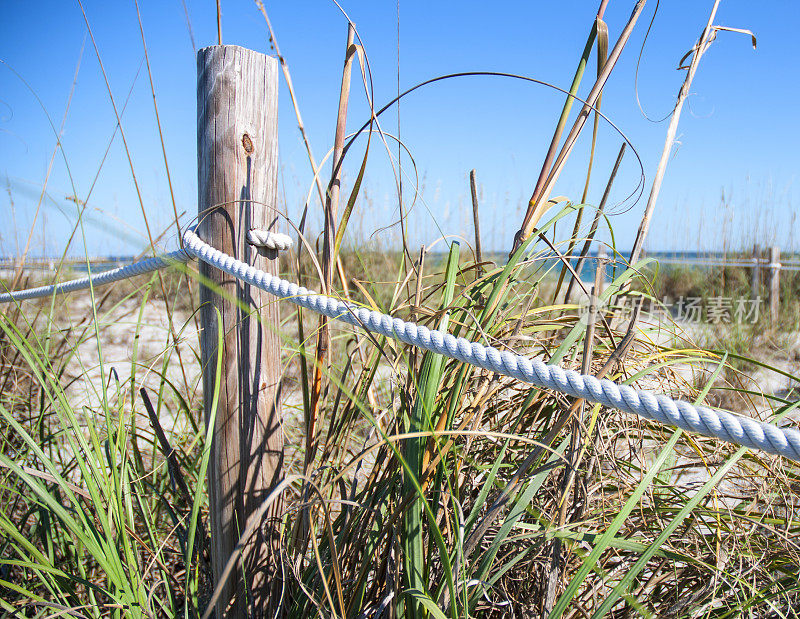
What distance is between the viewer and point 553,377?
70 cm

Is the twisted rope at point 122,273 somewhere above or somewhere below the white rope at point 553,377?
above

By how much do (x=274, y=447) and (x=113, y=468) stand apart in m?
0.32

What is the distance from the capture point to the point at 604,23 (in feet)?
3.22

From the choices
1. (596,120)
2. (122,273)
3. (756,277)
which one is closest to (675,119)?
(596,120)

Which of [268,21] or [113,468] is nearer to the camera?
[113,468]

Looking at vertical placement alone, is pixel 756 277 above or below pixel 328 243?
below

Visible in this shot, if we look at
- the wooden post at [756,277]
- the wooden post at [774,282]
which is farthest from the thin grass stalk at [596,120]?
the wooden post at [756,277]

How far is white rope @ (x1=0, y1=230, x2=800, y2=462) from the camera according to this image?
609 millimetres

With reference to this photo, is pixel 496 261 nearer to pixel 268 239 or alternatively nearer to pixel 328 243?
pixel 328 243

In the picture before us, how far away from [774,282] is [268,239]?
6.99m

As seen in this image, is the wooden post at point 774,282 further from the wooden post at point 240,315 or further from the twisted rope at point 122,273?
the twisted rope at point 122,273

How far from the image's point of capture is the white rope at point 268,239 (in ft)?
3.53

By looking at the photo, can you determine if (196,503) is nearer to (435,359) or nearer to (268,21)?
A: (435,359)

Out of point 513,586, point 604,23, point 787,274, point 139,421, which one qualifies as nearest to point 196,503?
point 513,586
